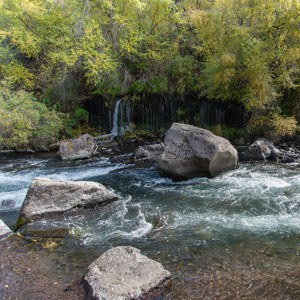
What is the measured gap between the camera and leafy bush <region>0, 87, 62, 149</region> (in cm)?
1487

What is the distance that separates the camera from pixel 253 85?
46.8 ft

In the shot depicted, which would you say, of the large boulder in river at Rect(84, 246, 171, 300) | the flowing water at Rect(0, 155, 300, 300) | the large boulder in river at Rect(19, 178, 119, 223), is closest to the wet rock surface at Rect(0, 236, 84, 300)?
the flowing water at Rect(0, 155, 300, 300)

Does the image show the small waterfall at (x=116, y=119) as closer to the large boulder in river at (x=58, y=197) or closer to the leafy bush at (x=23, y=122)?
the leafy bush at (x=23, y=122)

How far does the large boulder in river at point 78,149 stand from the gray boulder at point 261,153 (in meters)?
6.86

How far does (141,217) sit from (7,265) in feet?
10.4

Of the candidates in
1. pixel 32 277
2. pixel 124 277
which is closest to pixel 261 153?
pixel 124 277

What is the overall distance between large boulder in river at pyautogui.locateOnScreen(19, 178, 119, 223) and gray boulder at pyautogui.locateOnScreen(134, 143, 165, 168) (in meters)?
4.55

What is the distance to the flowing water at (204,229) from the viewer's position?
541 centimetres

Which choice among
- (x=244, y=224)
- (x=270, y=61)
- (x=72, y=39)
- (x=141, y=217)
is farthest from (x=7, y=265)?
(x=72, y=39)

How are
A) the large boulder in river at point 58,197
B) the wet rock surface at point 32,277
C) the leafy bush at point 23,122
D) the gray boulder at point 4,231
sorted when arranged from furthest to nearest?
the leafy bush at point 23,122, the large boulder in river at point 58,197, the gray boulder at point 4,231, the wet rock surface at point 32,277

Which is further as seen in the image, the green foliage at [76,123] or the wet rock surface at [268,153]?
the green foliage at [76,123]

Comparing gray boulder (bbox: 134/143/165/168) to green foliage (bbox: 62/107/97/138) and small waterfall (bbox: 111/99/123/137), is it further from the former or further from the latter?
green foliage (bbox: 62/107/97/138)

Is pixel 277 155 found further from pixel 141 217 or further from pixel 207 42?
pixel 141 217

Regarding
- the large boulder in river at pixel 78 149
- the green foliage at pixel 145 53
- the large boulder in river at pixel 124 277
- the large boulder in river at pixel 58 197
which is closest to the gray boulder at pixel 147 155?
the large boulder in river at pixel 78 149
